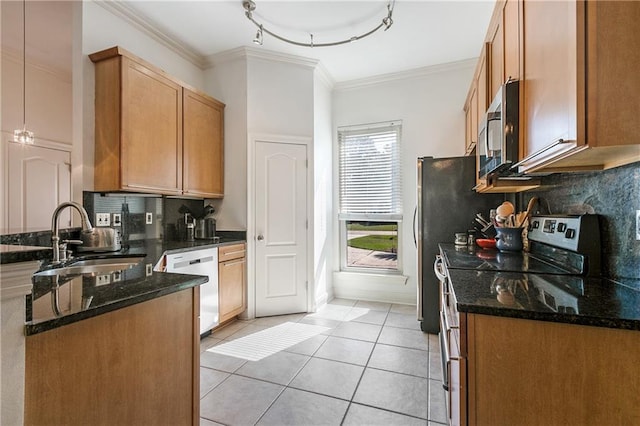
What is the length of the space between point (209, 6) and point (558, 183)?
2935mm

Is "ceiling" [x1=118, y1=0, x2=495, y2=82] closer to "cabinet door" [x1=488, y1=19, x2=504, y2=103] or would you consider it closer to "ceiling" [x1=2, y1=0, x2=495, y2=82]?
"ceiling" [x1=2, y1=0, x2=495, y2=82]

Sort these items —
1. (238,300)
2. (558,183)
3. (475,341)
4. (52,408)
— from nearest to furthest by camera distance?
(52,408), (475,341), (558,183), (238,300)

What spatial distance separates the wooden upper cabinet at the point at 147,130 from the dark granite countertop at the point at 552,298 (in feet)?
8.10

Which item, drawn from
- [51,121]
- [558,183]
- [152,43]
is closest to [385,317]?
[558,183]

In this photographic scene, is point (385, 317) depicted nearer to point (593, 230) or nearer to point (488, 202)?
point (488, 202)

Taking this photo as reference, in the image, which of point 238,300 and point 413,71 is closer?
Answer: point 238,300

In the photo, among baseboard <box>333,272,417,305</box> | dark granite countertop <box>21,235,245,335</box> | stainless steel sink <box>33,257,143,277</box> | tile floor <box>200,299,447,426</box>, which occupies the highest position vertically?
dark granite countertop <box>21,235,245,335</box>

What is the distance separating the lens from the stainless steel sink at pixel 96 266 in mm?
1737

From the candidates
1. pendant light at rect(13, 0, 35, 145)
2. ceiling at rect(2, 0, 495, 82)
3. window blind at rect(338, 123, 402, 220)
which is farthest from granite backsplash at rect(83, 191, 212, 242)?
window blind at rect(338, 123, 402, 220)

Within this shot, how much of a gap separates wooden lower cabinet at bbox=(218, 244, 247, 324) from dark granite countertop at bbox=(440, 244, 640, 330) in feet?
7.29

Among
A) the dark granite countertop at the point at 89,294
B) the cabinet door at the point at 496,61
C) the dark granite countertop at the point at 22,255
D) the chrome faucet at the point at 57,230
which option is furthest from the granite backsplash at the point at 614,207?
the chrome faucet at the point at 57,230

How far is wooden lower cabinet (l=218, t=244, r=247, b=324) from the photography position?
2.92 m

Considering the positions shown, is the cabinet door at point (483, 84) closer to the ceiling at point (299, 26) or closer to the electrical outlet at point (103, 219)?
the ceiling at point (299, 26)

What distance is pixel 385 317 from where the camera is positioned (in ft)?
10.9
